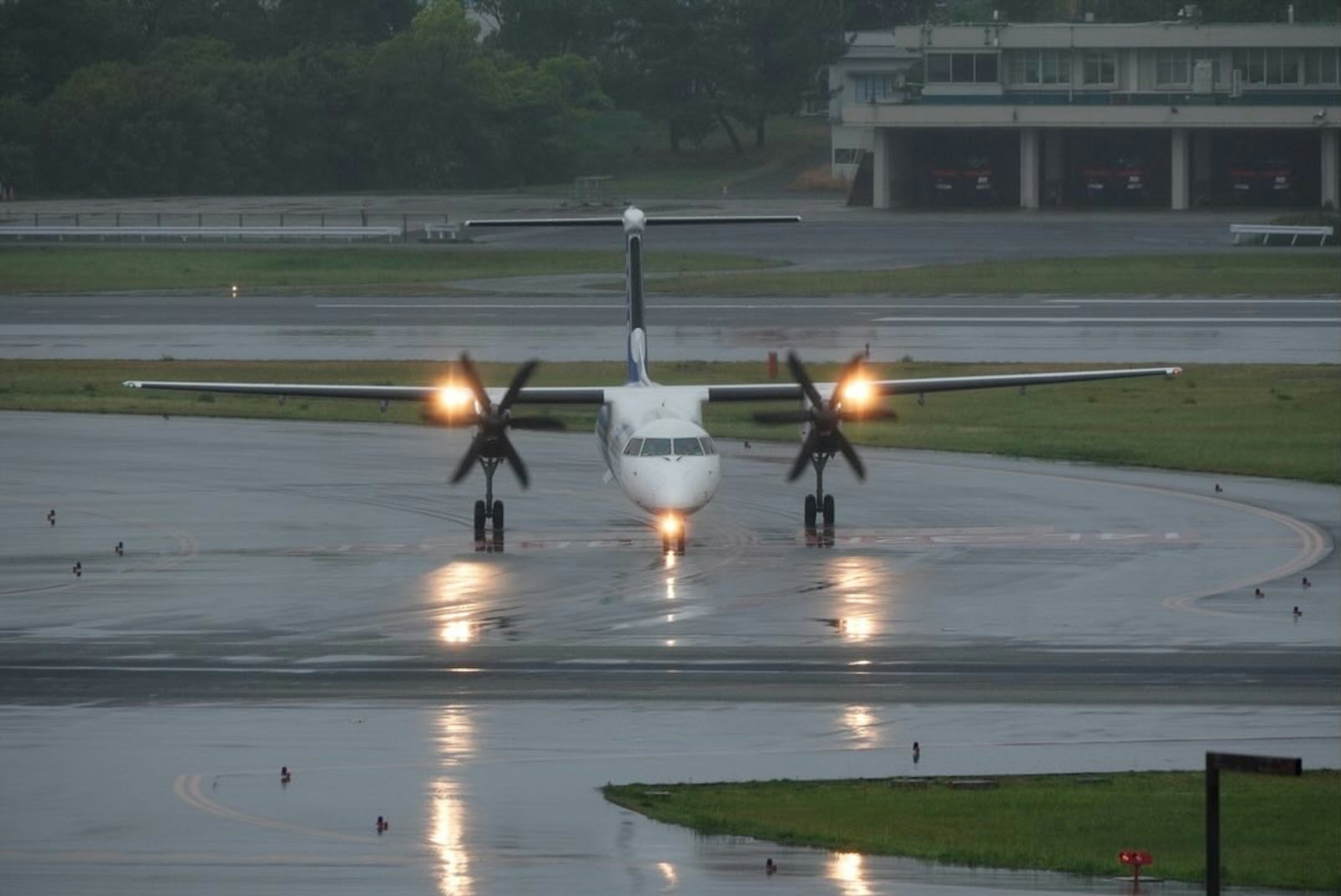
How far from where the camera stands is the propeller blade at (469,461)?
36844 millimetres

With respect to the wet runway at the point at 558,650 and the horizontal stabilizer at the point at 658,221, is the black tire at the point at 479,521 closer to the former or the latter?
the wet runway at the point at 558,650

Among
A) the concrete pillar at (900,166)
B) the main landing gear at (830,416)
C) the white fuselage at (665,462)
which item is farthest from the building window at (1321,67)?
the white fuselage at (665,462)

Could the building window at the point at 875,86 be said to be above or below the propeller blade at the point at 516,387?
above

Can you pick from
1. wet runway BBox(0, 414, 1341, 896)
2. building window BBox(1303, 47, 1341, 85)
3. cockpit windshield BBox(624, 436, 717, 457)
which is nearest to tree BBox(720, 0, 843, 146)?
building window BBox(1303, 47, 1341, 85)

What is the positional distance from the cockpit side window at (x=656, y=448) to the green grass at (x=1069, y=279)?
5041 cm

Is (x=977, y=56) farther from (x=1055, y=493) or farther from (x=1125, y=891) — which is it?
(x=1125, y=891)

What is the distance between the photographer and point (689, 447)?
3522 cm

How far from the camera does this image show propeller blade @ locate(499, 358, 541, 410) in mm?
36719

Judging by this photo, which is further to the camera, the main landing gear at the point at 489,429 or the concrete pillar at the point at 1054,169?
the concrete pillar at the point at 1054,169

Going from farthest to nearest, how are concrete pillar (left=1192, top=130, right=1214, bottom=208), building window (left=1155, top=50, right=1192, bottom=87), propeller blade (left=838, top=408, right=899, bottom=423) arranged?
building window (left=1155, top=50, right=1192, bottom=87) → concrete pillar (left=1192, top=130, right=1214, bottom=208) → propeller blade (left=838, top=408, right=899, bottom=423)

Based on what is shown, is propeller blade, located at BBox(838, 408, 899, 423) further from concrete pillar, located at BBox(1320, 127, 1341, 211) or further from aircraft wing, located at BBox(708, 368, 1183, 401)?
concrete pillar, located at BBox(1320, 127, 1341, 211)

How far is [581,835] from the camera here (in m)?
19.7

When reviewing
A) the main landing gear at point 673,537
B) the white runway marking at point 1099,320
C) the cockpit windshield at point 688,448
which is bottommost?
the main landing gear at point 673,537

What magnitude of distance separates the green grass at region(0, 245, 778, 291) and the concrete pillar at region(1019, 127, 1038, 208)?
27.7m
